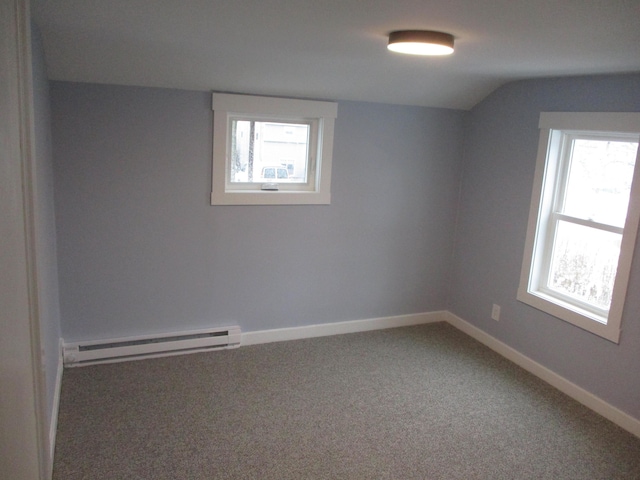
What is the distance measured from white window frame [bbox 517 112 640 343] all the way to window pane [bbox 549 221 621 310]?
0.17 feet

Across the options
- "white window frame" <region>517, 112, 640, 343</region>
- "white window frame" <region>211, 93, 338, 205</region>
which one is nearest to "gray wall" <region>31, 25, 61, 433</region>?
"white window frame" <region>211, 93, 338, 205</region>

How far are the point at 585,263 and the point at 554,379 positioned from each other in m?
0.81

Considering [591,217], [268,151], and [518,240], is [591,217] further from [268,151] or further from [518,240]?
[268,151]

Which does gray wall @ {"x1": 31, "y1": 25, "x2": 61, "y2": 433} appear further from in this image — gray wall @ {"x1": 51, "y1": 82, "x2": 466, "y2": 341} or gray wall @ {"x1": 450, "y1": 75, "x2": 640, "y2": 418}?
gray wall @ {"x1": 450, "y1": 75, "x2": 640, "y2": 418}

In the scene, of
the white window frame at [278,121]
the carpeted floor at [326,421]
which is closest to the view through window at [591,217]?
the carpeted floor at [326,421]

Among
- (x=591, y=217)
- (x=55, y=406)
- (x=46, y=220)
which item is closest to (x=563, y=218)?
(x=591, y=217)

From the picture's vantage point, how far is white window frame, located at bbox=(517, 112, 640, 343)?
2.95 metres

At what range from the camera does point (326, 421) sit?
2922mm

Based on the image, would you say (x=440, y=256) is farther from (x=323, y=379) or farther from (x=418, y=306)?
(x=323, y=379)

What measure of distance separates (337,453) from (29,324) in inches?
74.8

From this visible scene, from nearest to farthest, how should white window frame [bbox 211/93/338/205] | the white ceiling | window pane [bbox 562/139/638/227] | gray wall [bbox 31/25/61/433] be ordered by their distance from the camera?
the white ceiling < gray wall [bbox 31/25/61/433] < window pane [bbox 562/139/638/227] < white window frame [bbox 211/93/338/205]

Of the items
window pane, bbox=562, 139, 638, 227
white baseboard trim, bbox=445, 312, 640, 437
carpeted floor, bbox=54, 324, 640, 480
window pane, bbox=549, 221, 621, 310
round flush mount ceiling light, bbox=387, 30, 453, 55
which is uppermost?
round flush mount ceiling light, bbox=387, 30, 453, 55

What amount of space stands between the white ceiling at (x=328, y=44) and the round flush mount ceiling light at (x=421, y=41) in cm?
7

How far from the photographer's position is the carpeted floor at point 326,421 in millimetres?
2535
